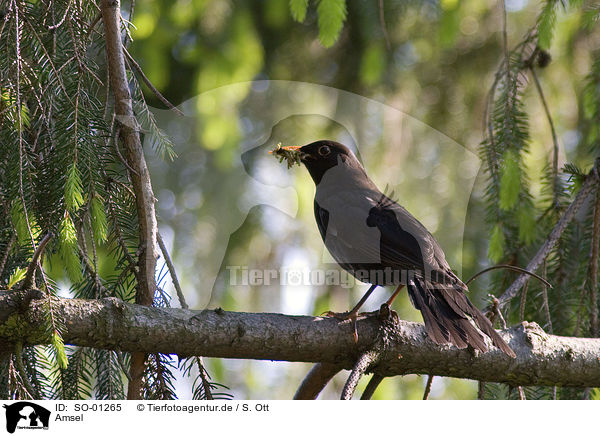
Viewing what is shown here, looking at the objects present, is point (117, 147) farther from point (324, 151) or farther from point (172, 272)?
point (324, 151)

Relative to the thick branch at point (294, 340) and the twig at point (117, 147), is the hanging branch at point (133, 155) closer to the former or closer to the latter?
the twig at point (117, 147)

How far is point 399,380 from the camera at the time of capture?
157 inches

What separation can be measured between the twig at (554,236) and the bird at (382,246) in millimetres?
169

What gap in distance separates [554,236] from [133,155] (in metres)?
1.55

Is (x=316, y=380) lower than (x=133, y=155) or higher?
lower

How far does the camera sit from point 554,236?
2531 mm

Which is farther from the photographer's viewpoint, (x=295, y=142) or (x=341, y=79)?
(x=341, y=79)

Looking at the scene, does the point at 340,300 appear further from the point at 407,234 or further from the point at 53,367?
the point at 53,367

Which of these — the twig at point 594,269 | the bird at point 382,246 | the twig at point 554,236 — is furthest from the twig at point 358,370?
the twig at point 594,269

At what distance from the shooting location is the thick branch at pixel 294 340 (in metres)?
1.78

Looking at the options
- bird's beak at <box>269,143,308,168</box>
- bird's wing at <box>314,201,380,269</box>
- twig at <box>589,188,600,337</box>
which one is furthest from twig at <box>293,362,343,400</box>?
twig at <box>589,188,600,337</box>

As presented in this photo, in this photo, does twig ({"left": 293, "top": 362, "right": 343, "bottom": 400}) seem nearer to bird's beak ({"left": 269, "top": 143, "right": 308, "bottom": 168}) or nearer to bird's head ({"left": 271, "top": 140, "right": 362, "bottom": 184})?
bird's beak ({"left": 269, "top": 143, "right": 308, "bottom": 168})
